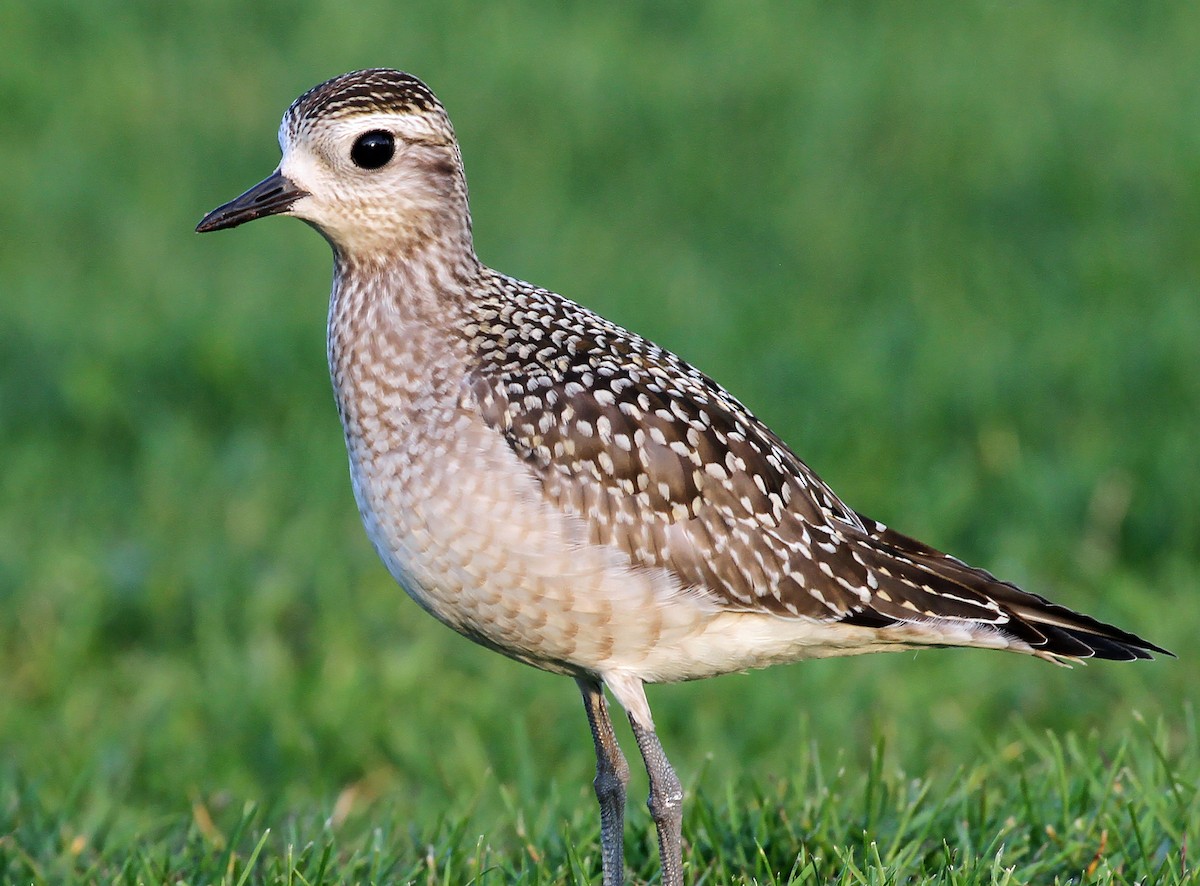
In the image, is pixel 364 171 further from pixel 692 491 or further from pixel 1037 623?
pixel 1037 623

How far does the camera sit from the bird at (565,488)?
15.9 feet

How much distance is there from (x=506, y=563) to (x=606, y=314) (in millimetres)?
7234

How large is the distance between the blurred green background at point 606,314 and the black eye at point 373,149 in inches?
80.5

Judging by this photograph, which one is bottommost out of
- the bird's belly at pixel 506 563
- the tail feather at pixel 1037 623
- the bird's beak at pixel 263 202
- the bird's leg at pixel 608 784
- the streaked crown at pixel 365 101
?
the bird's leg at pixel 608 784

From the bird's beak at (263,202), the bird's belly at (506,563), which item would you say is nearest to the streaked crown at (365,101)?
the bird's beak at (263,202)

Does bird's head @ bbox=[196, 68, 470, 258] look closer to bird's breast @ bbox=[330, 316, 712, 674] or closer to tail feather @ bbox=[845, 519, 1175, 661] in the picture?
bird's breast @ bbox=[330, 316, 712, 674]

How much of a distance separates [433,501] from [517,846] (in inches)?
53.3

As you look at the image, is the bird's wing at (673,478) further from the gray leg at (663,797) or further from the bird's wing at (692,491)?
the gray leg at (663,797)

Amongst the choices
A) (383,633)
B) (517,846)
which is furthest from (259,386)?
(517,846)

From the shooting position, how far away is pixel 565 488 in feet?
16.1

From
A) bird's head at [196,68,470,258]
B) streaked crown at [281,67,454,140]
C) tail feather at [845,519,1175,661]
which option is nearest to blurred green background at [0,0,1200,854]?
tail feather at [845,519,1175,661]

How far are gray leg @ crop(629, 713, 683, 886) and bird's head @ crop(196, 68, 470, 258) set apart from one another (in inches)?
64.7

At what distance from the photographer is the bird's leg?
5.14 m

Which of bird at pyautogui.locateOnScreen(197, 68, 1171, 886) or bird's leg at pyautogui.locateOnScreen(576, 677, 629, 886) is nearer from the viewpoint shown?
bird at pyautogui.locateOnScreen(197, 68, 1171, 886)
